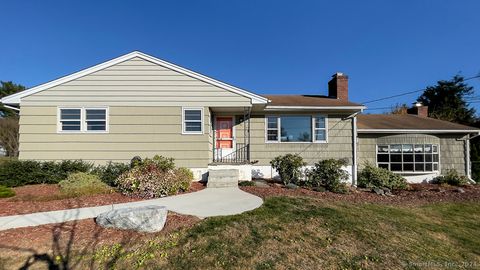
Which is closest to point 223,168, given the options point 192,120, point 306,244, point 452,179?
point 192,120

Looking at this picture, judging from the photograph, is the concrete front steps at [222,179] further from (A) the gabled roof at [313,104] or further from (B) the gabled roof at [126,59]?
(A) the gabled roof at [313,104]

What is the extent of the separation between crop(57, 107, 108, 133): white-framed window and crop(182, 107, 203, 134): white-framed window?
3.14 m

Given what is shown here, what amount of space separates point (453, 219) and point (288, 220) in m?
5.51

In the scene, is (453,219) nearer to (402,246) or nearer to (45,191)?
(402,246)

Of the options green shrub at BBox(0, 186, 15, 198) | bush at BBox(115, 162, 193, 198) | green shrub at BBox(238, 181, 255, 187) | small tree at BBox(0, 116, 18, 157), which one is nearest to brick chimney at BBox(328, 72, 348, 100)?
green shrub at BBox(238, 181, 255, 187)

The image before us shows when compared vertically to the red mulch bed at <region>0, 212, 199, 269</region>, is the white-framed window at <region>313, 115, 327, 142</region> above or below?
above

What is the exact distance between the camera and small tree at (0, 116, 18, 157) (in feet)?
101

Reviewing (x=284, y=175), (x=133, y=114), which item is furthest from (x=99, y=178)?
(x=284, y=175)

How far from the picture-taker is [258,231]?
5.89 m

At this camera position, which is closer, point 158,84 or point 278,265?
point 278,265

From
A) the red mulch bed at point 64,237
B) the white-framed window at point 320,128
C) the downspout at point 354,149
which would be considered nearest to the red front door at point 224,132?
the white-framed window at point 320,128

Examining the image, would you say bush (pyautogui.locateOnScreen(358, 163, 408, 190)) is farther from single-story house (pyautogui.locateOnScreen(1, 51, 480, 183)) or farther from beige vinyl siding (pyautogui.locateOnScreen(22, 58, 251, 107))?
beige vinyl siding (pyautogui.locateOnScreen(22, 58, 251, 107))

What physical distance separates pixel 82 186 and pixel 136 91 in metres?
4.62

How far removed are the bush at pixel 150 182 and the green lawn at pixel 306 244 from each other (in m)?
3.35
